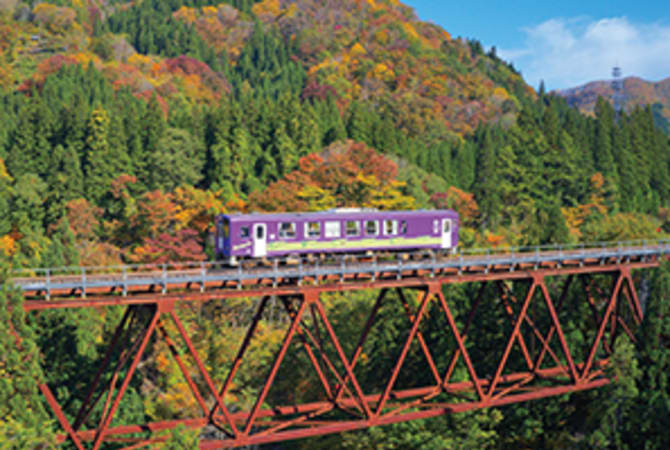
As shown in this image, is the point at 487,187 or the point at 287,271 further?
the point at 487,187

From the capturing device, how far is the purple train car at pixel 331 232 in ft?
138

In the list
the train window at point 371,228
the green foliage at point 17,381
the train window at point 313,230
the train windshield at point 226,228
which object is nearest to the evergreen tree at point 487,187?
the train window at point 371,228

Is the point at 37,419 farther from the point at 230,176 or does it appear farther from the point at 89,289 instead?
the point at 230,176

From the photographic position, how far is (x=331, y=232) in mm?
44469

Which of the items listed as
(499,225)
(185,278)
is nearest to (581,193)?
(499,225)

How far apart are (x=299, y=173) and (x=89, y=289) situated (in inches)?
2255

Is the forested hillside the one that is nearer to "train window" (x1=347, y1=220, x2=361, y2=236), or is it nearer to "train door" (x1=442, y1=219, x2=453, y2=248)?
"train door" (x1=442, y1=219, x2=453, y2=248)

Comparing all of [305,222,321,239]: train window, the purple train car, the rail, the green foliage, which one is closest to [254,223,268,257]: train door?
the purple train car

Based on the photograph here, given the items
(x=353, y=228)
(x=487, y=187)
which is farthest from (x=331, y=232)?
(x=487, y=187)

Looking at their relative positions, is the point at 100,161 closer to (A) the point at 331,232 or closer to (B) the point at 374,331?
(B) the point at 374,331

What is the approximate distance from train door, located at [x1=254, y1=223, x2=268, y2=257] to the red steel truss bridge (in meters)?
0.97

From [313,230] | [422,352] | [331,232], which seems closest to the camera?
[313,230]

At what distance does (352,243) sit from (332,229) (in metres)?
1.57

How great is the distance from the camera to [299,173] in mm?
90812
